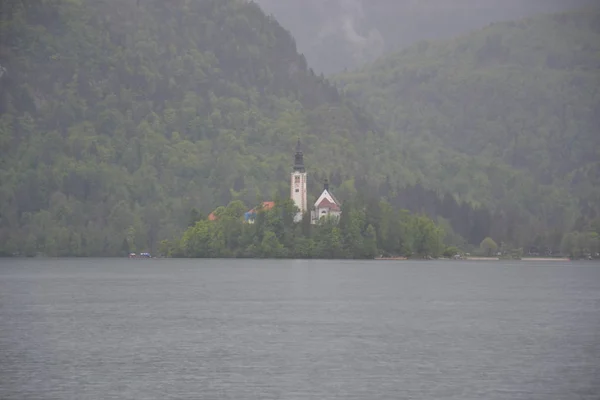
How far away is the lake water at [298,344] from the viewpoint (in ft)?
179

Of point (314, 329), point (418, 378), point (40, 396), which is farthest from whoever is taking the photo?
point (314, 329)

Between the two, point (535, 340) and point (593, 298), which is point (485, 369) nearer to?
point (535, 340)

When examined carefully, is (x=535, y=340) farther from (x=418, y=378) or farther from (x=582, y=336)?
(x=418, y=378)

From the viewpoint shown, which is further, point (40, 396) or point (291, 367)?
point (291, 367)

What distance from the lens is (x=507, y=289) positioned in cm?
13500

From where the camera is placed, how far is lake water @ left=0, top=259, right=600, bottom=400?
54.5 metres

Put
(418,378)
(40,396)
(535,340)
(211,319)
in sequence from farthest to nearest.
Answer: (211,319) < (535,340) < (418,378) < (40,396)

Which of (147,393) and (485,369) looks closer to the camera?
(147,393)

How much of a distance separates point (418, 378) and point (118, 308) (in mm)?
48463

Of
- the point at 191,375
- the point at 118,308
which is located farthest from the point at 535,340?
the point at 118,308

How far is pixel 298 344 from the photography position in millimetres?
70875

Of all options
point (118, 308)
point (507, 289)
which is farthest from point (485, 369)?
point (507, 289)

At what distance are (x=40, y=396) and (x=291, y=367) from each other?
48.2ft

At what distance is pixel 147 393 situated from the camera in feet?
173
